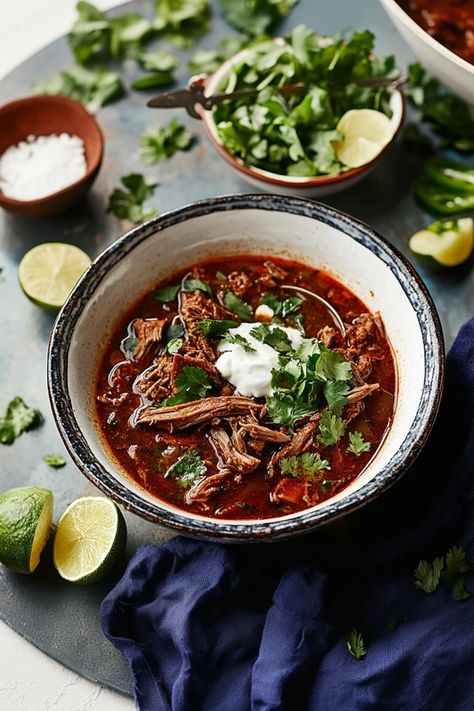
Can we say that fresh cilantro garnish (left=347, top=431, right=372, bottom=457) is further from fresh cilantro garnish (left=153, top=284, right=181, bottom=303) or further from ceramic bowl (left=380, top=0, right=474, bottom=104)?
ceramic bowl (left=380, top=0, right=474, bottom=104)

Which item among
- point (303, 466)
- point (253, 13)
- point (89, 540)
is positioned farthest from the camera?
point (253, 13)

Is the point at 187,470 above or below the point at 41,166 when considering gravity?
below

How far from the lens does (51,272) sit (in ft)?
14.2

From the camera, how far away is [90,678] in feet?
11.8

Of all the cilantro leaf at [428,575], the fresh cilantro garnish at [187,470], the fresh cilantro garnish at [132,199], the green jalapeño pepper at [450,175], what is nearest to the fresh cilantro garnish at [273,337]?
the fresh cilantro garnish at [187,470]

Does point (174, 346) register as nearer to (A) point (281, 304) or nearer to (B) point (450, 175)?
(A) point (281, 304)

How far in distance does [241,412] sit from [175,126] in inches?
75.0

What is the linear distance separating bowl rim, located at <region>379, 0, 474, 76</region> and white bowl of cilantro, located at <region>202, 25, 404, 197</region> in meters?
0.24

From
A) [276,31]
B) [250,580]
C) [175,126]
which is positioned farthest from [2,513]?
[276,31]

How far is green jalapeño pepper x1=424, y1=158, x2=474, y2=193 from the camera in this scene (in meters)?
4.61

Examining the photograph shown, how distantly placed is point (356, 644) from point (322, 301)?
1.44 m

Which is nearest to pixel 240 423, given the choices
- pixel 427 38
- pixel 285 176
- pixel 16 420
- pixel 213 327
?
pixel 213 327

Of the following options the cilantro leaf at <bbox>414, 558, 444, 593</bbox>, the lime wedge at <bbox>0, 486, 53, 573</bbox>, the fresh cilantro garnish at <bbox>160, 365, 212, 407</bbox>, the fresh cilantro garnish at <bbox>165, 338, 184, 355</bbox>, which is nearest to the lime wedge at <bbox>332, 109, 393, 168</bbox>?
the fresh cilantro garnish at <bbox>165, 338, 184, 355</bbox>

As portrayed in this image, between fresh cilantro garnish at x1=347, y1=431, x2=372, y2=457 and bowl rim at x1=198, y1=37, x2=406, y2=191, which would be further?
bowl rim at x1=198, y1=37, x2=406, y2=191
